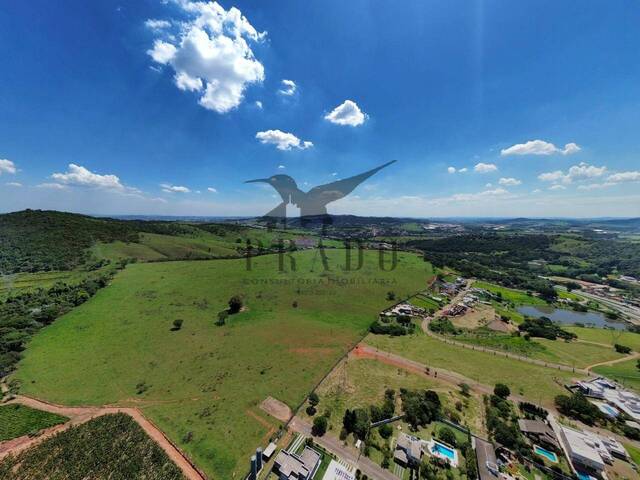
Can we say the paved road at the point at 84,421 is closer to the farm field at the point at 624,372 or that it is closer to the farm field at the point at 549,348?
the farm field at the point at 549,348

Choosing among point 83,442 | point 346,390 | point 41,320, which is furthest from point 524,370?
point 41,320

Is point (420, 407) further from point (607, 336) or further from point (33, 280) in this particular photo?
point (33, 280)

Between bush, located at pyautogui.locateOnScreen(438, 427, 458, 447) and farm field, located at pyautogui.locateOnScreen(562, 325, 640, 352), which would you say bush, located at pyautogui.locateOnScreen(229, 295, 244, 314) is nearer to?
bush, located at pyautogui.locateOnScreen(438, 427, 458, 447)

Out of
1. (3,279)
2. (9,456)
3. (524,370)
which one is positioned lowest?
(524,370)

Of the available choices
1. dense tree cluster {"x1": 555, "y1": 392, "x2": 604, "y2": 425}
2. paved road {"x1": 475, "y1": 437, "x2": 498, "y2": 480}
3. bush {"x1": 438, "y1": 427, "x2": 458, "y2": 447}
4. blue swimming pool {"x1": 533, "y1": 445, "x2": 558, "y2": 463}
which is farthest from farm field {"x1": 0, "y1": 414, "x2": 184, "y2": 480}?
dense tree cluster {"x1": 555, "y1": 392, "x2": 604, "y2": 425}

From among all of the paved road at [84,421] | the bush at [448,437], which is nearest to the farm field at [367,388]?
the bush at [448,437]

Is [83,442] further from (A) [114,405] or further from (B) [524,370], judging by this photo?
(B) [524,370]

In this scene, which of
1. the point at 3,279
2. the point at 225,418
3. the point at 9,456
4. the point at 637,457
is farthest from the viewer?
the point at 3,279

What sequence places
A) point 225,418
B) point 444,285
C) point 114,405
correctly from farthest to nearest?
point 444,285, point 114,405, point 225,418
